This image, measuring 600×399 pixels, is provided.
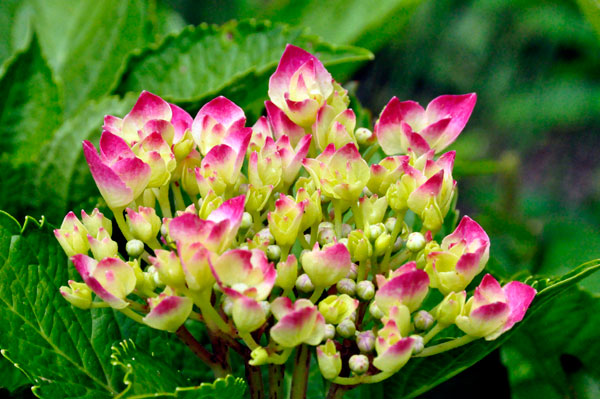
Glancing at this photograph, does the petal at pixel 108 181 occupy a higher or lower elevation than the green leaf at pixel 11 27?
higher

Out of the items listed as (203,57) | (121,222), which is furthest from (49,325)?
(203,57)


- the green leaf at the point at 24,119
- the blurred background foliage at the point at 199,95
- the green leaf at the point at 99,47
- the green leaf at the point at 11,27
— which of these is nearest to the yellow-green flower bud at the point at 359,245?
the blurred background foliage at the point at 199,95

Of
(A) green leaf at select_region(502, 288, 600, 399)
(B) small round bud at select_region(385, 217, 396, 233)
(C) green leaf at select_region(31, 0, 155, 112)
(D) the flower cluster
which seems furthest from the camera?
(C) green leaf at select_region(31, 0, 155, 112)

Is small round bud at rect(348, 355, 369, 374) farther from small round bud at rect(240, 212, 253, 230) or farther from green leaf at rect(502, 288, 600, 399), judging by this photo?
green leaf at rect(502, 288, 600, 399)

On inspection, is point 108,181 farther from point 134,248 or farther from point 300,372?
point 300,372

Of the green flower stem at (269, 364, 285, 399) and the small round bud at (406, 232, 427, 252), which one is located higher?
the small round bud at (406, 232, 427, 252)

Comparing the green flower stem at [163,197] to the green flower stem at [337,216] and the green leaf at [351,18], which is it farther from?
the green leaf at [351,18]

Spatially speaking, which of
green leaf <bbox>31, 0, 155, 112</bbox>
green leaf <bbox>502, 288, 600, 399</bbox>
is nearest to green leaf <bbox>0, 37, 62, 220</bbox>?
green leaf <bbox>31, 0, 155, 112</bbox>
